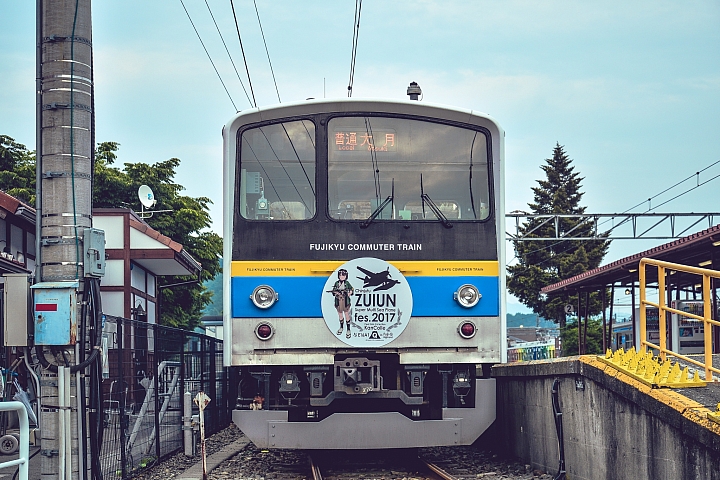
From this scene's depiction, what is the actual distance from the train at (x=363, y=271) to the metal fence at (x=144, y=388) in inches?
44.2

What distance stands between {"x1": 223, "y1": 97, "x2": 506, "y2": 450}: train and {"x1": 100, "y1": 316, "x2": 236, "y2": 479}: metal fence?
3.68 feet

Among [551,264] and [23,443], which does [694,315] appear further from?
[551,264]

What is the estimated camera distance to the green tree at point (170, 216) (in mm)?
36062

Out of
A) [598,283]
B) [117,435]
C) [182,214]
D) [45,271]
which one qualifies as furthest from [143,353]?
[182,214]

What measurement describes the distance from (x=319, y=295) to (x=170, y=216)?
29.5 meters

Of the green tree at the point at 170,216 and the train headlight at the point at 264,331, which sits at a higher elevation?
the green tree at the point at 170,216

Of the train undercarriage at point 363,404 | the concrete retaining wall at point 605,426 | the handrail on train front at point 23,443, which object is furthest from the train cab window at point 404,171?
the handrail on train front at point 23,443

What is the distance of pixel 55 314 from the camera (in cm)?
742

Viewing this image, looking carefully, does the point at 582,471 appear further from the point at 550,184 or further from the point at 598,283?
the point at 550,184

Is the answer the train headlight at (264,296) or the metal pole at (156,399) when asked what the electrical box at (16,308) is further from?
the metal pole at (156,399)

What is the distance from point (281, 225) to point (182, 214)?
28528 millimetres

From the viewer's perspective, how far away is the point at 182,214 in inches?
1458

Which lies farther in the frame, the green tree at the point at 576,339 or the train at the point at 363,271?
the green tree at the point at 576,339

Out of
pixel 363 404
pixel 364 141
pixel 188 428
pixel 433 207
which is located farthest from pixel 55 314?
pixel 188 428
